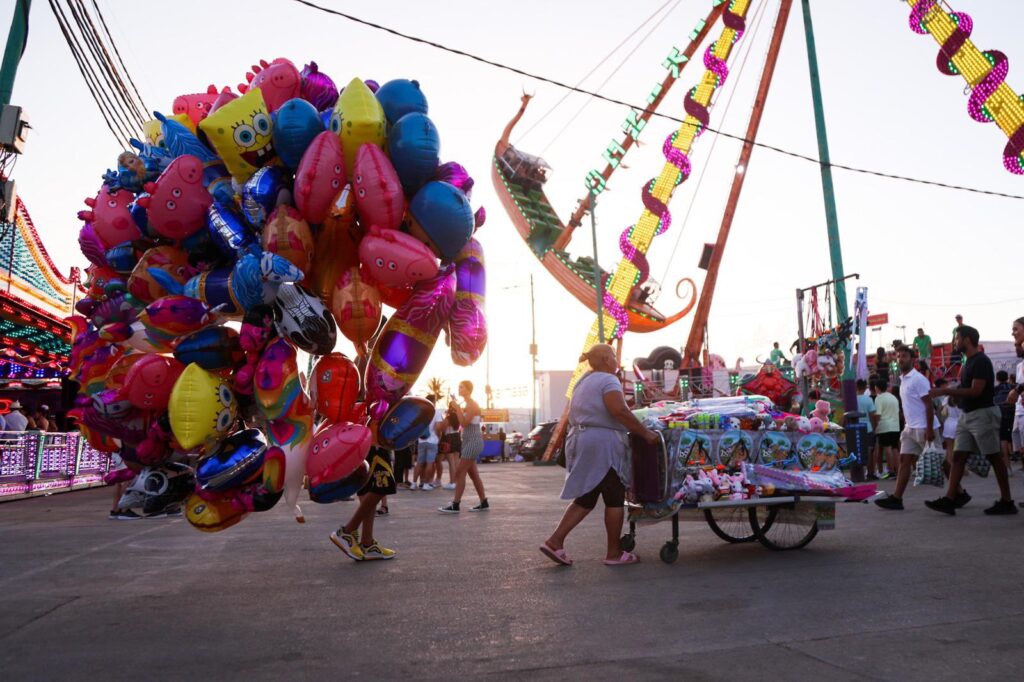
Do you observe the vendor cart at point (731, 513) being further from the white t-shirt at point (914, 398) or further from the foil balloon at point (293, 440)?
the white t-shirt at point (914, 398)

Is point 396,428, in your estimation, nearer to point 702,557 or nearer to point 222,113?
point 222,113

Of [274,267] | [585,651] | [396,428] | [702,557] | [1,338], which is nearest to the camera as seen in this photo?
[585,651]

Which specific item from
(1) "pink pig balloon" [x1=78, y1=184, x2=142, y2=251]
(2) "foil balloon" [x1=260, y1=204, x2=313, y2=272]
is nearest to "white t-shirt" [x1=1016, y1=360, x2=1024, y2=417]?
(2) "foil balloon" [x1=260, y1=204, x2=313, y2=272]

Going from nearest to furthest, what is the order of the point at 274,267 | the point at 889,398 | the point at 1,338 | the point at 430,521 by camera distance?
the point at 274,267 → the point at 430,521 → the point at 889,398 → the point at 1,338

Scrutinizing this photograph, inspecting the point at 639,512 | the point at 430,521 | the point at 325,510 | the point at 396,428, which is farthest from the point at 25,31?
the point at 639,512

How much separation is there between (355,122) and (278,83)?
735 mm

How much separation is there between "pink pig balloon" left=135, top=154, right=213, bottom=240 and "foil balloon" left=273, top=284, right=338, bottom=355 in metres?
0.95

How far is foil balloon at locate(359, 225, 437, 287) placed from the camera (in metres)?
5.10

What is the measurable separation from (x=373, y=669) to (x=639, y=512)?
3.47 metres

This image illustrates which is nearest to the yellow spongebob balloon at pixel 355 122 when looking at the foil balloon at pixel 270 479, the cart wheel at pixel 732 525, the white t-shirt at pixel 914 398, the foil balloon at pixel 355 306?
the foil balloon at pixel 355 306

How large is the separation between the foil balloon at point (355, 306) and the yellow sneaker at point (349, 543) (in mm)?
2222

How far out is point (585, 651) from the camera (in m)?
3.83

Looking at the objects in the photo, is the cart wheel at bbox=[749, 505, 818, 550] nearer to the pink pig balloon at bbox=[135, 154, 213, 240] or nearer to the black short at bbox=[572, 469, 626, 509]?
the black short at bbox=[572, 469, 626, 509]

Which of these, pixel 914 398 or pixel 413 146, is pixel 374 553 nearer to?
pixel 413 146
